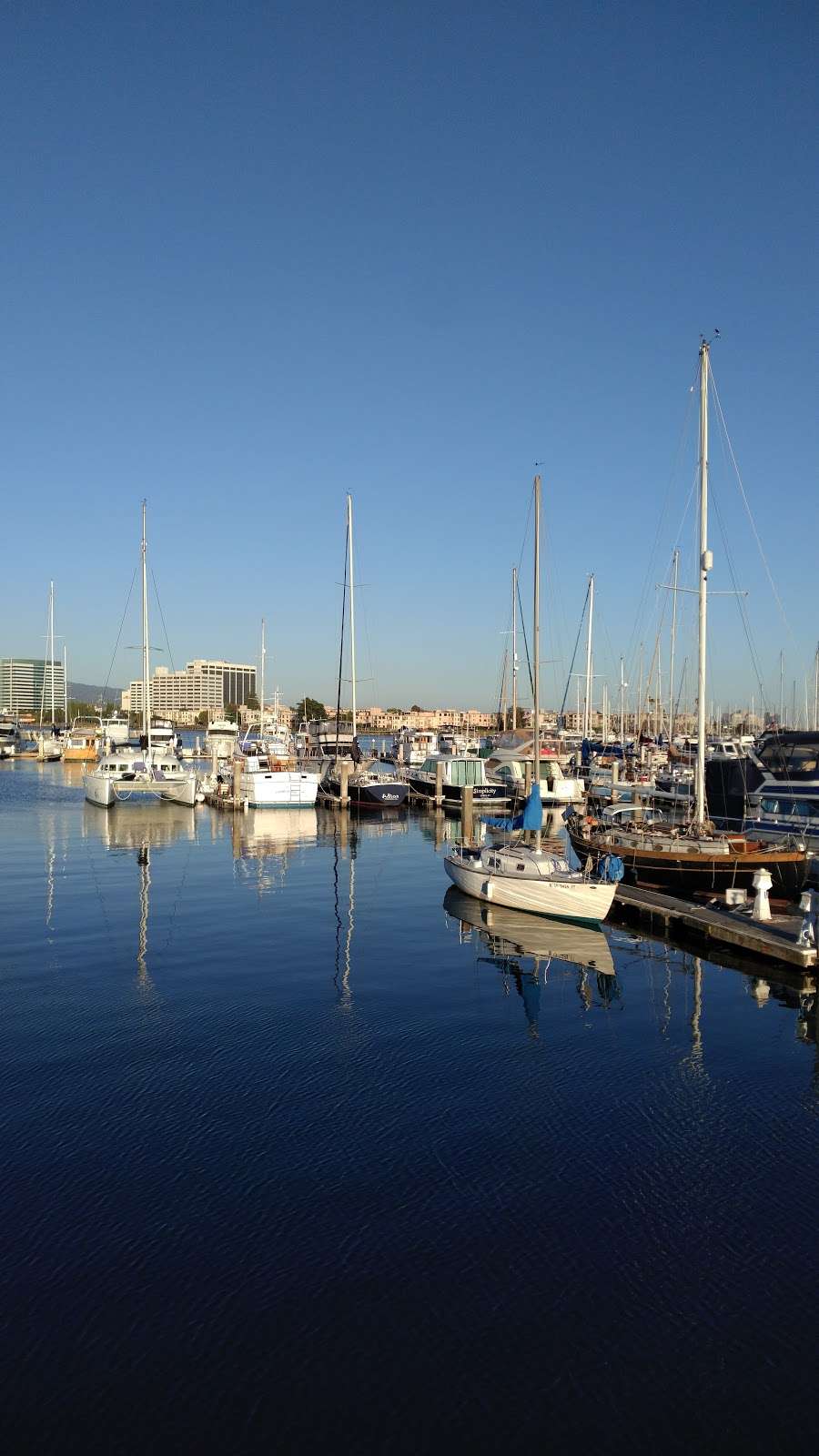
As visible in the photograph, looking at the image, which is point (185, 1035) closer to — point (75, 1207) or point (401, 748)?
point (75, 1207)

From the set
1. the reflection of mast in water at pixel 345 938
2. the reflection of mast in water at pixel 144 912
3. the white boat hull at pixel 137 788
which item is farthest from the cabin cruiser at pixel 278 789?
the reflection of mast in water at pixel 345 938

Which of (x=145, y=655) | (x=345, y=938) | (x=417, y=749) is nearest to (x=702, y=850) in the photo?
(x=345, y=938)

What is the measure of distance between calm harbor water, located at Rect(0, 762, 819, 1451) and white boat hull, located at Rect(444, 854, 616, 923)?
3.44m

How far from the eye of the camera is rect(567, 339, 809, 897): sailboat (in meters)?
29.9

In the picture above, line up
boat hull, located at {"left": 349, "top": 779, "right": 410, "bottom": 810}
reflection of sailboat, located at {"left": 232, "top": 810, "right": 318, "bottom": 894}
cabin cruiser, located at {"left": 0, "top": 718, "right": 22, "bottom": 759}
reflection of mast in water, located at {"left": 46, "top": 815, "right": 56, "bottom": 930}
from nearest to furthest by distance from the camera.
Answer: reflection of mast in water, located at {"left": 46, "top": 815, "right": 56, "bottom": 930} → reflection of sailboat, located at {"left": 232, "top": 810, "right": 318, "bottom": 894} → boat hull, located at {"left": 349, "top": 779, "right": 410, "bottom": 810} → cabin cruiser, located at {"left": 0, "top": 718, "right": 22, "bottom": 759}

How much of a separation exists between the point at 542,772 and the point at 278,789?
18669 millimetres

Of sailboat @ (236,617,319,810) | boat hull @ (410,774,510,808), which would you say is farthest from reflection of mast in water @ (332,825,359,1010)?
boat hull @ (410,774,510,808)

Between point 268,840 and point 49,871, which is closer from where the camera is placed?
point 49,871

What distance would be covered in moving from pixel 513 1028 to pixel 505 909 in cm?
1142

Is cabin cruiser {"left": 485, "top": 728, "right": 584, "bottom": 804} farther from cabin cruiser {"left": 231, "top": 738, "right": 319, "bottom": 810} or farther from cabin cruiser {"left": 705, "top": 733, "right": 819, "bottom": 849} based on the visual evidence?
cabin cruiser {"left": 705, "top": 733, "right": 819, "bottom": 849}

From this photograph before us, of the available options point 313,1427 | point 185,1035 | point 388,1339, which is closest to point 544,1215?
point 388,1339

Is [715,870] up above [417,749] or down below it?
below

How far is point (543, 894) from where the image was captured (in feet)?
90.4

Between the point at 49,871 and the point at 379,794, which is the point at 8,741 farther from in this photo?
the point at 49,871
